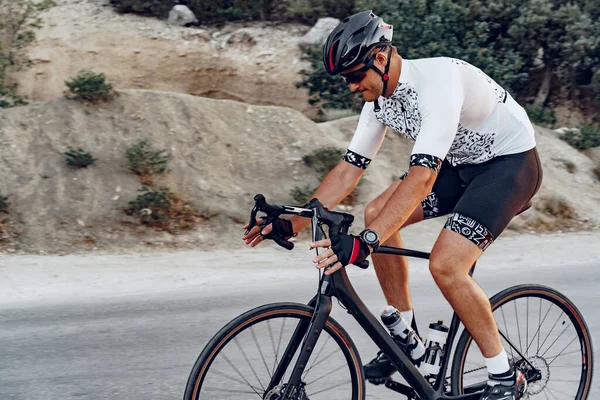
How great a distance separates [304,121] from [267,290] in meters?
5.14

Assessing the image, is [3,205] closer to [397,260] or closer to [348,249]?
[397,260]

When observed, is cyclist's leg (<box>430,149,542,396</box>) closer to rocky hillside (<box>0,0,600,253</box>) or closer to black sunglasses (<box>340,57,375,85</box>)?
black sunglasses (<box>340,57,375,85</box>)

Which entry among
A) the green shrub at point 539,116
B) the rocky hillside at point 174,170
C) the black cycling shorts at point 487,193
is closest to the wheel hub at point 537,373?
the black cycling shorts at point 487,193

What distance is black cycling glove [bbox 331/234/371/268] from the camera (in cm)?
327

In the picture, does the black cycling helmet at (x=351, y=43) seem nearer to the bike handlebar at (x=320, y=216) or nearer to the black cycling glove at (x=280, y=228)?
the bike handlebar at (x=320, y=216)

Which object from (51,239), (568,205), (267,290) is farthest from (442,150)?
(568,205)

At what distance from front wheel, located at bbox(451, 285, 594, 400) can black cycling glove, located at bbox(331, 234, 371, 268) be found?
0.99m

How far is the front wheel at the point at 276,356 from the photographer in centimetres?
337

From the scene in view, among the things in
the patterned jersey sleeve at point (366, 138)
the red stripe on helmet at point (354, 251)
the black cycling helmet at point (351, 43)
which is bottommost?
the red stripe on helmet at point (354, 251)

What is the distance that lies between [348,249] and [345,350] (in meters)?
0.58

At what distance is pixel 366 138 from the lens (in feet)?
13.4

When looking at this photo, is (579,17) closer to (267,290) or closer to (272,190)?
(272,190)

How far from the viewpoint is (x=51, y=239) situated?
353 inches

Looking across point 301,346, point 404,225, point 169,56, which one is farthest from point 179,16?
point 301,346
